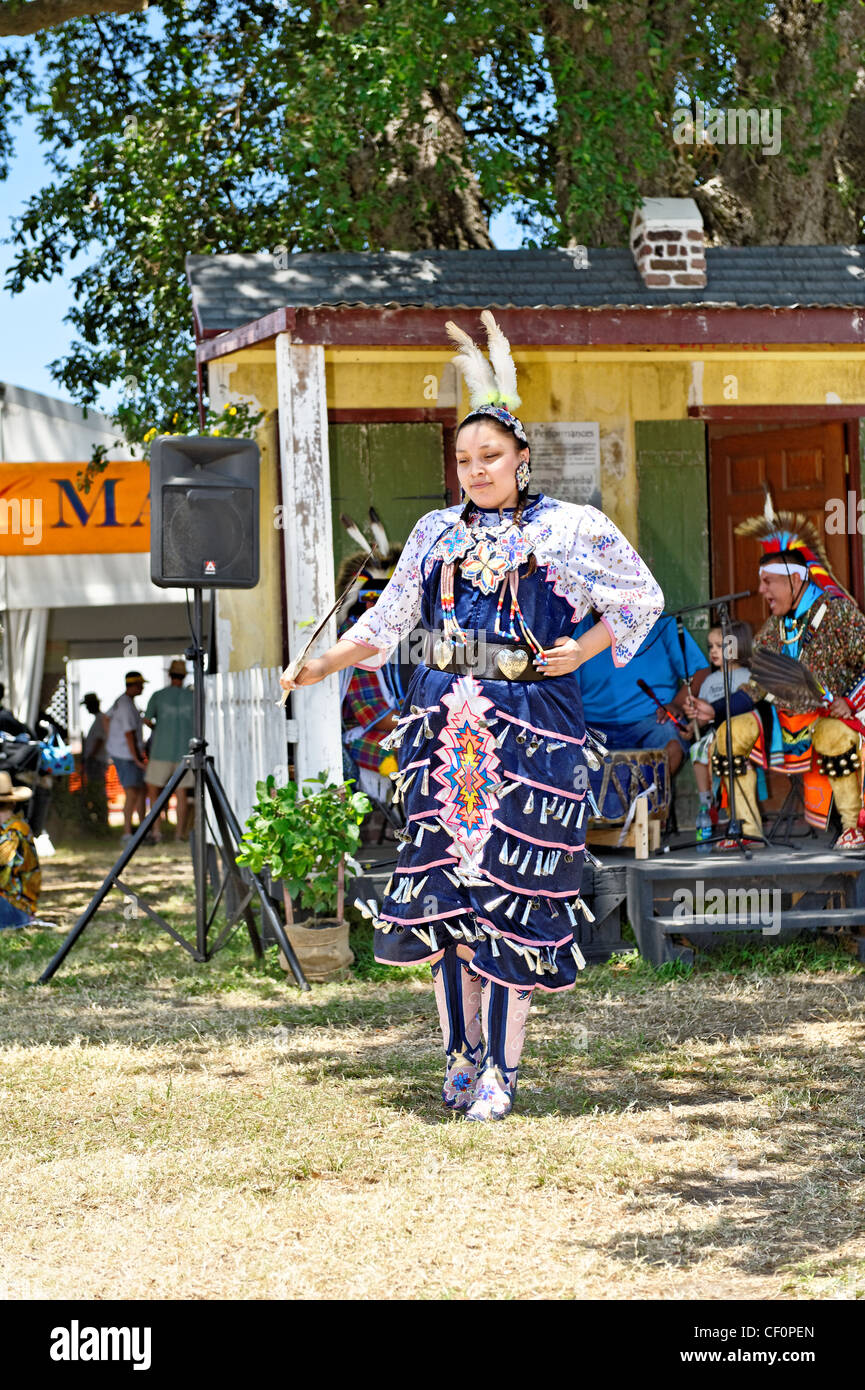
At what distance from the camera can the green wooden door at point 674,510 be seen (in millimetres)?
9602

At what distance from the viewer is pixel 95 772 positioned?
16.7 meters

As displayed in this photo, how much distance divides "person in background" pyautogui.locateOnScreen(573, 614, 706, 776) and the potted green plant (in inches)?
60.4

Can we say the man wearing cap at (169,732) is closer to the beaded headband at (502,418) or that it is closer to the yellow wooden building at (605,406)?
the yellow wooden building at (605,406)

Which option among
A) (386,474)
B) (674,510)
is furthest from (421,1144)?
(674,510)

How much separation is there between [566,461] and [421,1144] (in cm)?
586

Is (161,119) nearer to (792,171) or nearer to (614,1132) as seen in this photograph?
(792,171)

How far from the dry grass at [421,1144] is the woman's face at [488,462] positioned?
75.5 inches

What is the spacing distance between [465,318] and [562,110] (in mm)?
4134

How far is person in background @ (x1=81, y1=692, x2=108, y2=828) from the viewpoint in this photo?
16.6 metres

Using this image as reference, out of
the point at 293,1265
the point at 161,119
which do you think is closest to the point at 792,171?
the point at 161,119

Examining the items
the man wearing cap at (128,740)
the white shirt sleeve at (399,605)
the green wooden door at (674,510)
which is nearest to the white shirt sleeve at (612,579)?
the white shirt sleeve at (399,605)

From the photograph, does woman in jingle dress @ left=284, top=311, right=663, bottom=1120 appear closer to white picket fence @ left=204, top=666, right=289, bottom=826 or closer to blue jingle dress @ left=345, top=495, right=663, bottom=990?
blue jingle dress @ left=345, top=495, right=663, bottom=990

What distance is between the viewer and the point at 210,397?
9.15 m

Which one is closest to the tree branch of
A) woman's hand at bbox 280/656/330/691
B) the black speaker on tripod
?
the black speaker on tripod
